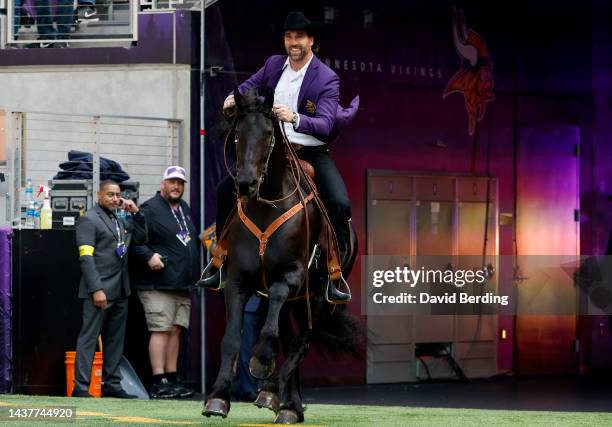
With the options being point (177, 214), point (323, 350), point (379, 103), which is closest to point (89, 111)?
point (177, 214)

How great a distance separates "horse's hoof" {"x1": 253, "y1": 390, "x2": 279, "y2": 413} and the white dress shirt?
77.8 inches

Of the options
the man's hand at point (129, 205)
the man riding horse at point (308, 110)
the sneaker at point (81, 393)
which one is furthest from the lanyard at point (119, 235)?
the man riding horse at point (308, 110)

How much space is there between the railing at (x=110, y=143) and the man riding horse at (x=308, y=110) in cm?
544

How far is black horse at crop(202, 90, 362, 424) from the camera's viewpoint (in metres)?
8.98

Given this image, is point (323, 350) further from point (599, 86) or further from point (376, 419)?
point (599, 86)

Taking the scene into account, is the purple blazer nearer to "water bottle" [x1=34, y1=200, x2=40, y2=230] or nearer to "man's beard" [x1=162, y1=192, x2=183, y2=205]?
"man's beard" [x1=162, y1=192, x2=183, y2=205]

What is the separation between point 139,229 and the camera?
15.2 m

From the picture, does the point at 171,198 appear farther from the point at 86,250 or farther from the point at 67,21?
the point at 67,21

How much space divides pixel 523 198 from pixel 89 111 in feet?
20.9

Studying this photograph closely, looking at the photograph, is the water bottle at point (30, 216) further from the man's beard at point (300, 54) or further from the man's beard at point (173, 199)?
the man's beard at point (300, 54)

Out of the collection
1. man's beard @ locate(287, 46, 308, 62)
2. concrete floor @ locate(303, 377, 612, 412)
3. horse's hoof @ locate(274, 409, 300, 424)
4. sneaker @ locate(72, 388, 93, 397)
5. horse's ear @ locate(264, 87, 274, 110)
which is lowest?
concrete floor @ locate(303, 377, 612, 412)

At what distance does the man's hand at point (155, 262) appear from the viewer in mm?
15102

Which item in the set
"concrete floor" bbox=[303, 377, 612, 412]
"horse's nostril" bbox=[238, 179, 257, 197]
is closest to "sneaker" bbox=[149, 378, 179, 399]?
"concrete floor" bbox=[303, 377, 612, 412]

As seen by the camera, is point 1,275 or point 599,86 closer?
point 1,275
